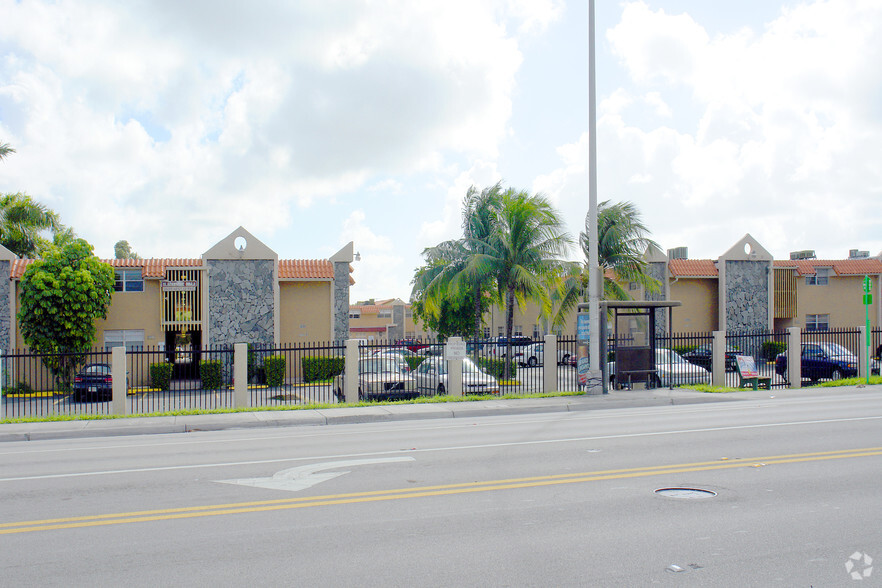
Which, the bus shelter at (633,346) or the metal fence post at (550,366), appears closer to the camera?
the bus shelter at (633,346)

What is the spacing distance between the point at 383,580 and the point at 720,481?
4.55 metres

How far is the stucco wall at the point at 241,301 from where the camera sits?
3030 cm

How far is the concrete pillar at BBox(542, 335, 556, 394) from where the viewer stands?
2044cm

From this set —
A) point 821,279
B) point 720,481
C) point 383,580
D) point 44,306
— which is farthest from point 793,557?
point 821,279

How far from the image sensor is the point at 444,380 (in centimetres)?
2050

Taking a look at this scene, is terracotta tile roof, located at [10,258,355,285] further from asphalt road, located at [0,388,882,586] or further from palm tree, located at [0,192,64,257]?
asphalt road, located at [0,388,882,586]

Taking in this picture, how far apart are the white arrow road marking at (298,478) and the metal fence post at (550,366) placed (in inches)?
450

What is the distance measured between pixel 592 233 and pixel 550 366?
4.15 metres

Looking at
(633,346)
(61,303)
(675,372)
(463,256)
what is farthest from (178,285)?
(675,372)

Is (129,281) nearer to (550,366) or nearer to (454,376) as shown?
(454,376)

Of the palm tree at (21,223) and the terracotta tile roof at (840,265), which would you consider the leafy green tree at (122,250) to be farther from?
the terracotta tile roof at (840,265)

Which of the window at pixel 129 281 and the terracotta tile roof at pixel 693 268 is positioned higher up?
the terracotta tile roof at pixel 693 268

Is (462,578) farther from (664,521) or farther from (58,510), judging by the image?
(58,510)

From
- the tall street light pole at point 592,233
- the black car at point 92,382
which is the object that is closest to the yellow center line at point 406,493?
the tall street light pole at point 592,233
